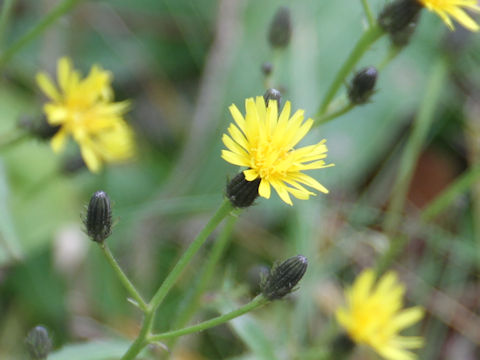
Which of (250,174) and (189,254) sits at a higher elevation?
(250,174)

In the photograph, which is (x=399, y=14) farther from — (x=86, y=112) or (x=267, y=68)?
(x=86, y=112)

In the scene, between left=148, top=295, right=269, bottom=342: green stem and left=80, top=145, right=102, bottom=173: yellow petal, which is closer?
left=148, top=295, right=269, bottom=342: green stem

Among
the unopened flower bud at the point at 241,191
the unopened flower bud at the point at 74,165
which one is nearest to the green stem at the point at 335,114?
the unopened flower bud at the point at 241,191

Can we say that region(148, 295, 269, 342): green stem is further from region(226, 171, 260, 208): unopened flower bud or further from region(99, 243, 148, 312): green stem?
region(226, 171, 260, 208): unopened flower bud

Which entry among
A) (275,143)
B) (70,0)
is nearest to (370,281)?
(275,143)

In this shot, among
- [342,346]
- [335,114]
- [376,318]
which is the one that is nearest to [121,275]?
[335,114]

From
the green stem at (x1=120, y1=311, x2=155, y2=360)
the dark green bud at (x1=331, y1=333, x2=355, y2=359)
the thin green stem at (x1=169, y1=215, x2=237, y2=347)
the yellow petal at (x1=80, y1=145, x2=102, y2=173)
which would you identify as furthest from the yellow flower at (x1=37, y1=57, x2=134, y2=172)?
the dark green bud at (x1=331, y1=333, x2=355, y2=359)
